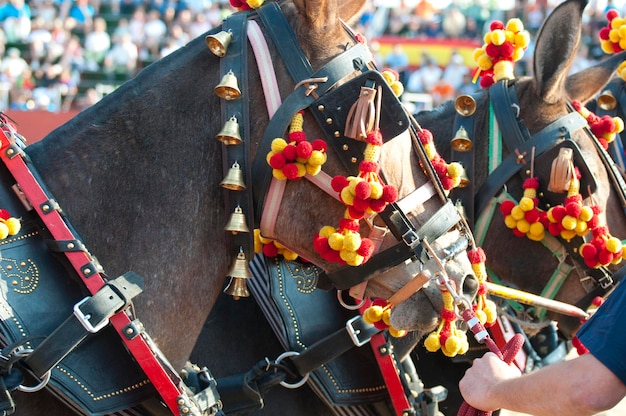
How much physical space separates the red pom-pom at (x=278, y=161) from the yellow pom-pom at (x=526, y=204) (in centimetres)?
162

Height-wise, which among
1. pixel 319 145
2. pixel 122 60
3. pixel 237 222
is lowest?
pixel 237 222

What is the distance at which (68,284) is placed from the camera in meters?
2.70

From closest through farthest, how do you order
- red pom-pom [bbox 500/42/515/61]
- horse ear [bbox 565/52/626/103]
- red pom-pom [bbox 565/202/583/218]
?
red pom-pom [bbox 565/202/583/218]
red pom-pom [bbox 500/42/515/61]
horse ear [bbox 565/52/626/103]

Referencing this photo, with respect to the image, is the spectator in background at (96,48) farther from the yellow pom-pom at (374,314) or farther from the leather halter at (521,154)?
the yellow pom-pom at (374,314)

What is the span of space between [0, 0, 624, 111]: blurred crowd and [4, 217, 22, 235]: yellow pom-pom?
1092cm

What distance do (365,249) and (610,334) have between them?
40.9 inches

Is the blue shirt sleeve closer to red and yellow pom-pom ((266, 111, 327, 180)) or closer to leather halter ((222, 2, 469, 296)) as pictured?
leather halter ((222, 2, 469, 296))

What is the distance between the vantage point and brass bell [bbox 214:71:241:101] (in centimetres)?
280

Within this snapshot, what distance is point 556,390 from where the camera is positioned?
1.96 meters

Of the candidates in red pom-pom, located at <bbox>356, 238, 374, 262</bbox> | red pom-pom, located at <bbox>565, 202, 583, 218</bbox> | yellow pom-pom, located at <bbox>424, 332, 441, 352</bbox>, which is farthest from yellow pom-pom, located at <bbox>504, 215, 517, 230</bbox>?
red pom-pom, located at <bbox>356, 238, 374, 262</bbox>

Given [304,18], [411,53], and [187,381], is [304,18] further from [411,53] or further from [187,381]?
[411,53]

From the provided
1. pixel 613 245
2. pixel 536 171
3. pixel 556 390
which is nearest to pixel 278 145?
pixel 556 390

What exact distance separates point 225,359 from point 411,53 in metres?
14.4

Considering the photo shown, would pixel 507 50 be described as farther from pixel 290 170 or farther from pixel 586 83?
pixel 290 170
